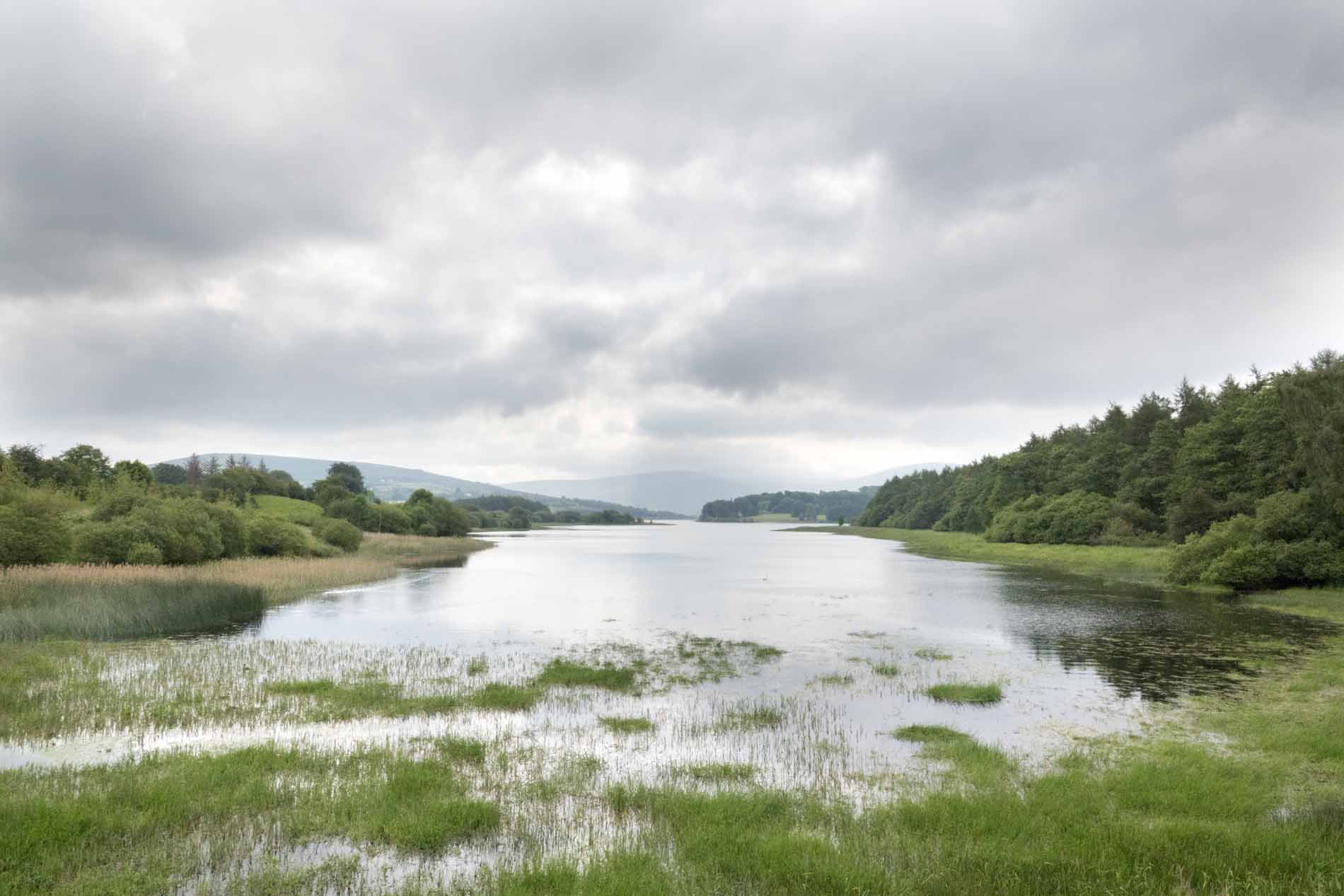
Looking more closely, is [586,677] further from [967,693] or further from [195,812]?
[195,812]

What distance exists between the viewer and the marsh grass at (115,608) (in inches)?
972

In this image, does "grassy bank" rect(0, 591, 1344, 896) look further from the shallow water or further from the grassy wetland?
the shallow water

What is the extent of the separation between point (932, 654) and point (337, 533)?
65878 mm

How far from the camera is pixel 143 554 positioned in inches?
1587

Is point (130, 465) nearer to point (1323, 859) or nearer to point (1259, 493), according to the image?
point (1323, 859)

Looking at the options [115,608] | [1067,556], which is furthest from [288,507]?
[1067,556]

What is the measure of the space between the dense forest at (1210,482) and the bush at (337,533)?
72160 millimetres

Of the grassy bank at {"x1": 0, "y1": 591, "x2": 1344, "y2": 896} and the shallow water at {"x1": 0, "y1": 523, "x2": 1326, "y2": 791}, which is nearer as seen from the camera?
the grassy bank at {"x1": 0, "y1": 591, "x2": 1344, "y2": 896}

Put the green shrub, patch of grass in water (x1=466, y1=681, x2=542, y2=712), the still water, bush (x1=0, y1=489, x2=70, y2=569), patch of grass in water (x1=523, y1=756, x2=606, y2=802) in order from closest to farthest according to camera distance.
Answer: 1. patch of grass in water (x1=523, y1=756, x2=606, y2=802)
2. patch of grass in water (x1=466, y1=681, x2=542, y2=712)
3. the still water
4. bush (x1=0, y1=489, x2=70, y2=569)
5. the green shrub

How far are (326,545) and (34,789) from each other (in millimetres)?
63795

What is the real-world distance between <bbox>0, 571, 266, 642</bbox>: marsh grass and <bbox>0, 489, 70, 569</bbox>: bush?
563 cm

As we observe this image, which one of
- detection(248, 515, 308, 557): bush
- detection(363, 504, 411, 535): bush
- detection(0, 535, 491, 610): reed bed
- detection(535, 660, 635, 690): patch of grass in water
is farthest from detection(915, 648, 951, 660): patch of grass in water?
detection(363, 504, 411, 535): bush

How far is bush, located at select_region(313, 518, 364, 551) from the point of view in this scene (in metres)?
72.6

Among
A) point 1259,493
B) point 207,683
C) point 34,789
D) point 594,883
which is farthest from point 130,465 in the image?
point 1259,493
